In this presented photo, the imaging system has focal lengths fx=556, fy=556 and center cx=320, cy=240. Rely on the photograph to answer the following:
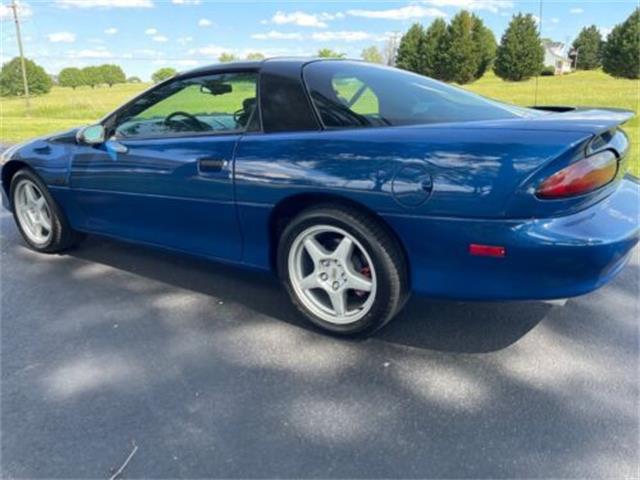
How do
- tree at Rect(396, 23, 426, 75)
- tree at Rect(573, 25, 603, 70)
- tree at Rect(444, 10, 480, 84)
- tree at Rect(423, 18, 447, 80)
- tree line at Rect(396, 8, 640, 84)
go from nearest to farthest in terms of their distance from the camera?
tree line at Rect(396, 8, 640, 84) → tree at Rect(444, 10, 480, 84) → tree at Rect(423, 18, 447, 80) → tree at Rect(396, 23, 426, 75) → tree at Rect(573, 25, 603, 70)

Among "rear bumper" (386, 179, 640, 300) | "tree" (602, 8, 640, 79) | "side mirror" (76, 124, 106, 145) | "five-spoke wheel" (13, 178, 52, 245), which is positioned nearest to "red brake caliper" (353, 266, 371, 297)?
"rear bumper" (386, 179, 640, 300)

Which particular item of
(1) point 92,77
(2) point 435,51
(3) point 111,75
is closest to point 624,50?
(2) point 435,51

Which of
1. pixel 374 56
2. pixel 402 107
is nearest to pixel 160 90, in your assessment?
pixel 402 107

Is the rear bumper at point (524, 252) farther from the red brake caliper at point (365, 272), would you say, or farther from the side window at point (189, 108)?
the side window at point (189, 108)

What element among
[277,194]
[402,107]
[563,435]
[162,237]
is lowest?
[563,435]

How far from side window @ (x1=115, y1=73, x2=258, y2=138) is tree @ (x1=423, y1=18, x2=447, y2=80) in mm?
43746

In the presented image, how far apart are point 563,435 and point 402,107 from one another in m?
1.70

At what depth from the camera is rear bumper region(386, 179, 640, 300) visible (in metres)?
2.27

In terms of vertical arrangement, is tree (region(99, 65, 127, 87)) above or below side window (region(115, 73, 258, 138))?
above

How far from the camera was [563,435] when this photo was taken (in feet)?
6.95

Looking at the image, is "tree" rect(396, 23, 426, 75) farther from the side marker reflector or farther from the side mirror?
the side marker reflector

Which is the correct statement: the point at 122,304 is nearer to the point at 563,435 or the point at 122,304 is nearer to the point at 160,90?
the point at 160,90

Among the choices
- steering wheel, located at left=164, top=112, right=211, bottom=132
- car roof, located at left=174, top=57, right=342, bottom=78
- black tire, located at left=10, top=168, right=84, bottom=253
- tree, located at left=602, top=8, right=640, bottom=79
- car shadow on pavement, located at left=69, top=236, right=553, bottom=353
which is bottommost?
car shadow on pavement, located at left=69, top=236, right=553, bottom=353

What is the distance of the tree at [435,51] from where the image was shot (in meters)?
44.9
